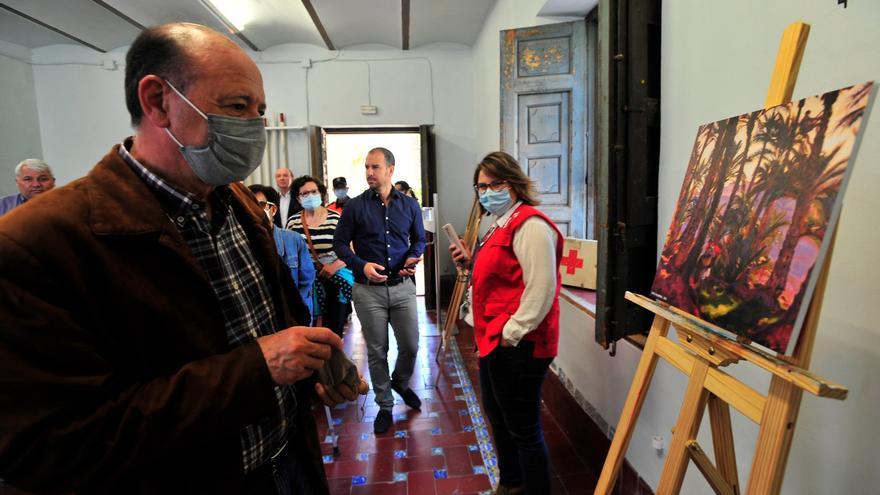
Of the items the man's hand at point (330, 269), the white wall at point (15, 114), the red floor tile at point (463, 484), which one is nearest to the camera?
the red floor tile at point (463, 484)

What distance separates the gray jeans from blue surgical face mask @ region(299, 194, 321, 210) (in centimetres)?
97

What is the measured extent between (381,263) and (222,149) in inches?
76.9

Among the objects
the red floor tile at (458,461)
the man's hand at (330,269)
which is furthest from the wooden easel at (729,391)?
the man's hand at (330,269)

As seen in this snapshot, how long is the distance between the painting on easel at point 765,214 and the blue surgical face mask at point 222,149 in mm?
1089

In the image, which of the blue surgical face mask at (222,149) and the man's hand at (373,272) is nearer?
the blue surgical face mask at (222,149)

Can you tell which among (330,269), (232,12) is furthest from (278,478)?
(232,12)

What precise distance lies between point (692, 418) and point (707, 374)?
0.12m

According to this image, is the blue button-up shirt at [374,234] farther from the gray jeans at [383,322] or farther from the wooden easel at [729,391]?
the wooden easel at [729,391]

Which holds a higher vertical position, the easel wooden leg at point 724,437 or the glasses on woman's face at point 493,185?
the glasses on woman's face at point 493,185

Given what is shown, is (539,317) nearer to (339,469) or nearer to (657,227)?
(657,227)

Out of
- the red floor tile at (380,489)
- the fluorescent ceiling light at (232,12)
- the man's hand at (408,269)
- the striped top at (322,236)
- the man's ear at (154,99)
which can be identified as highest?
the fluorescent ceiling light at (232,12)

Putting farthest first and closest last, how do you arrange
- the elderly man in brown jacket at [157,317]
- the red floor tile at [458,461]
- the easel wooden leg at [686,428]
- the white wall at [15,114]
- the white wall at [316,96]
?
the white wall at [316,96]
the white wall at [15,114]
the red floor tile at [458,461]
the easel wooden leg at [686,428]
the elderly man in brown jacket at [157,317]

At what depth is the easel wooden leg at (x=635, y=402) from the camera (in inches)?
45.4

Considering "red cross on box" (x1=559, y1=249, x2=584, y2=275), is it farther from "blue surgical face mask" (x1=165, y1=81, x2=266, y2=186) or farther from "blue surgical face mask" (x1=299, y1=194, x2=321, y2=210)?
"blue surgical face mask" (x1=165, y1=81, x2=266, y2=186)
